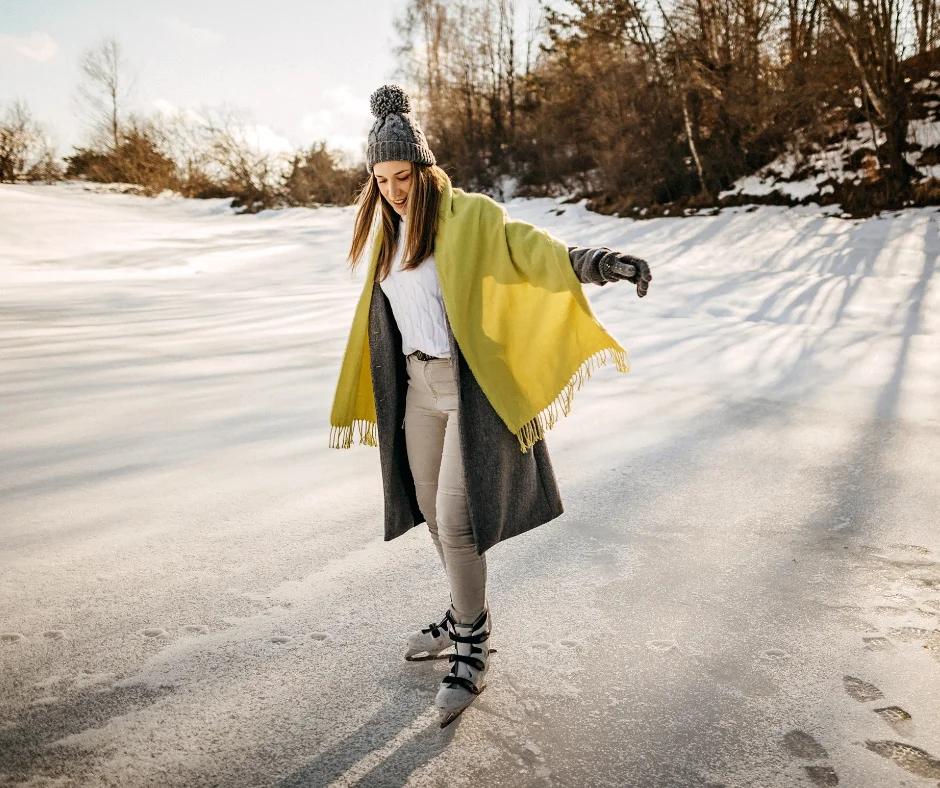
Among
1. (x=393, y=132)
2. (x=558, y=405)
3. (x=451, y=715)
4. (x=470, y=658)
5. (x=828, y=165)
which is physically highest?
(x=828, y=165)

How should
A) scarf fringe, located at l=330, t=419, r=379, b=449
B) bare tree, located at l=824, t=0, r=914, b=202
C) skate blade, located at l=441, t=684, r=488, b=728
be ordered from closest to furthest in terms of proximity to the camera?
skate blade, located at l=441, t=684, r=488, b=728 → scarf fringe, located at l=330, t=419, r=379, b=449 → bare tree, located at l=824, t=0, r=914, b=202

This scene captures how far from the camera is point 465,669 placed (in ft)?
6.77

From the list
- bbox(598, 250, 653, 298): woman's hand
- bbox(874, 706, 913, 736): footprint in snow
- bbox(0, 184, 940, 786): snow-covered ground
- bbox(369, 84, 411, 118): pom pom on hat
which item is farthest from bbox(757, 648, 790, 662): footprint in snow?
bbox(369, 84, 411, 118): pom pom on hat

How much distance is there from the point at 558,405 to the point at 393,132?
97 centimetres

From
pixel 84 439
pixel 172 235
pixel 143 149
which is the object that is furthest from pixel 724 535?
pixel 143 149

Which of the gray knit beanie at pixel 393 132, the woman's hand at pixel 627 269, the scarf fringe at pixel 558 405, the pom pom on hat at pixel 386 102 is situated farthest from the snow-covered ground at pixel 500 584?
the pom pom on hat at pixel 386 102

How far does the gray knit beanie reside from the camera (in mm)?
2049

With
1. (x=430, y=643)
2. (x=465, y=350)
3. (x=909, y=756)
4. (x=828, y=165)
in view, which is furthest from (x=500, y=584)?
(x=828, y=165)

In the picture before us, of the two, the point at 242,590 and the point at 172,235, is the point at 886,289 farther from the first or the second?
the point at 172,235

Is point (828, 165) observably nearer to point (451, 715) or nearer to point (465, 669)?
point (465, 669)

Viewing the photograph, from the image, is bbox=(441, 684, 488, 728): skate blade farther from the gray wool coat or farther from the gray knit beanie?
the gray knit beanie

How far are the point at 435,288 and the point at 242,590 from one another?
1462 mm

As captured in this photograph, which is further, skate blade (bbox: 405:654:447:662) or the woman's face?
skate blade (bbox: 405:654:447:662)

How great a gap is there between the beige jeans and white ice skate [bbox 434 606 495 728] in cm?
4
